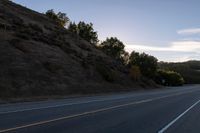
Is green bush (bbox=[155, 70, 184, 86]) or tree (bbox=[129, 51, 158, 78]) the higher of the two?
tree (bbox=[129, 51, 158, 78])

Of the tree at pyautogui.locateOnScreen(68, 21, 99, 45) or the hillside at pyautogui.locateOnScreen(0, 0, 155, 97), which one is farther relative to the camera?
the tree at pyautogui.locateOnScreen(68, 21, 99, 45)

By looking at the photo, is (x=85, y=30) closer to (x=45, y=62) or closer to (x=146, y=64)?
(x=146, y=64)

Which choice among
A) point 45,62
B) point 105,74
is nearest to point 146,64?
point 105,74

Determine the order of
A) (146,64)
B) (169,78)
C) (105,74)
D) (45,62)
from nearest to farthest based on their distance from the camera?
(45,62)
(105,74)
(146,64)
(169,78)

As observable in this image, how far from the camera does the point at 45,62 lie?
52125 mm

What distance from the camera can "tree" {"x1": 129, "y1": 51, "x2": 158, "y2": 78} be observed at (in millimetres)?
107750

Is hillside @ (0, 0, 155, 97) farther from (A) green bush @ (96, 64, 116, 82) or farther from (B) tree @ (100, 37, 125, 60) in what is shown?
(B) tree @ (100, 37, 125, 60)

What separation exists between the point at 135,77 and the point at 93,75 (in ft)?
68.2

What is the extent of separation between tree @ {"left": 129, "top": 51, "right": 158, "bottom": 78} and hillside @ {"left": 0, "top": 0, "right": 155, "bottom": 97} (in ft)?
88.6

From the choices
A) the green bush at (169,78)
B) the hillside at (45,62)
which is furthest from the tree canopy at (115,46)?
the hillside at (45,62)

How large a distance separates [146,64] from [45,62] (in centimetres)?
5774

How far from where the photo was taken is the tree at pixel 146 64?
108 metres

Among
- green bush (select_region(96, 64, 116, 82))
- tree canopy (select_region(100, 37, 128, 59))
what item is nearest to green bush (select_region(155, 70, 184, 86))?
tree canopy (select_region(100, 37, 128, 59))

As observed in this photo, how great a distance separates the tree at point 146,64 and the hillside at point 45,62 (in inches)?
1063
